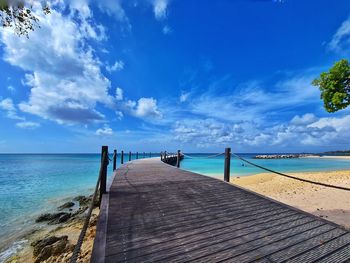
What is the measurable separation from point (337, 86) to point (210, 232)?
21.3 meters

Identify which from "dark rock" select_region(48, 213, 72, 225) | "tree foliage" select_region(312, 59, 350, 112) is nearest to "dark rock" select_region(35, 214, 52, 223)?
"dark rock" select_region(48, 213, 72, 225)

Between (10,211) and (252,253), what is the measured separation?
13045 millimetres

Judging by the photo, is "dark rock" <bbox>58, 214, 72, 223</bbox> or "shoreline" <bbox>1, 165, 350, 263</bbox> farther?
"dark rock" <bbox>58, 214, 72, 223</bbox>

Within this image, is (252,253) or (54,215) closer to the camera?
(252,253)

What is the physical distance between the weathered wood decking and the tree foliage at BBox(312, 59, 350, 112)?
17.8m

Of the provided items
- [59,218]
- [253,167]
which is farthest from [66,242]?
[253,167]

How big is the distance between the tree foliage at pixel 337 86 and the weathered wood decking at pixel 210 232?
1776cm

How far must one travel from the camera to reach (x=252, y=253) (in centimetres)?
281

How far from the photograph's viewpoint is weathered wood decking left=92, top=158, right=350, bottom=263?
275 cm

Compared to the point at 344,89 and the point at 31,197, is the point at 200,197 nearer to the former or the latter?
the point at 31,197

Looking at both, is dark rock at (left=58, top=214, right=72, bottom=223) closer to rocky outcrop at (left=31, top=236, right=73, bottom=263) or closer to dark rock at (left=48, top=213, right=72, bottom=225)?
dark rock at (left=48, top=213, right=72, bottom=225)

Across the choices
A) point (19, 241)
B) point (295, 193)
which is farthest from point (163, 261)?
point (295, 193)

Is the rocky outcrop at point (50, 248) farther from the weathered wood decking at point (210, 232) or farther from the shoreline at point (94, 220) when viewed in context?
the weathered wood decking at point (210, 232)

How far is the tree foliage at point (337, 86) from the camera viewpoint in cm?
1762
